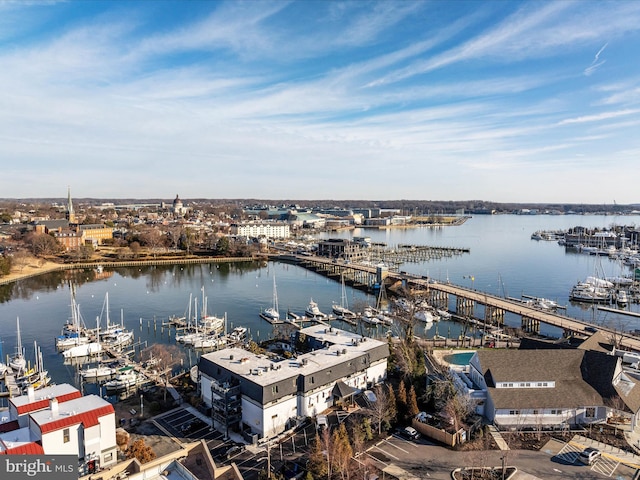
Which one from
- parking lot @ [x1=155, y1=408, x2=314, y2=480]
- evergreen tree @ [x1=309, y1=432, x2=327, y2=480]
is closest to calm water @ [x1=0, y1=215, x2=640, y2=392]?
parking lot @ [x1=155, y1=408, x2=314, y2=480]

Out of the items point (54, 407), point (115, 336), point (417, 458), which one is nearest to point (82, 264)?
point (115, 336)

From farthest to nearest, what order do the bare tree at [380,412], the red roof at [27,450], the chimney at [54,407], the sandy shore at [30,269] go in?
the sandy shore at [30,269]
the bare tree at [380,412]
the chimney at [54,407]
the red roof at [27,450]

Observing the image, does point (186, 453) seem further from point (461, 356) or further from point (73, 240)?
point (73, 240)

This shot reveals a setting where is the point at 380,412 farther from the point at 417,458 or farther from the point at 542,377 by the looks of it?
the point at 542,377

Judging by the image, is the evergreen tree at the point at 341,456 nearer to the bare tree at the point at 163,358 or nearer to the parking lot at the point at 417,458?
the parking lot at the point at 417,458

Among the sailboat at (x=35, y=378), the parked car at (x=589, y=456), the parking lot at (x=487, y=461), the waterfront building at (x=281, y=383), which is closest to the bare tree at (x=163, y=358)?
the sailboat at (x=35, y=378)
